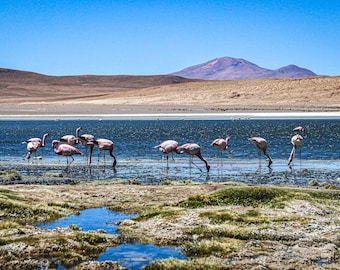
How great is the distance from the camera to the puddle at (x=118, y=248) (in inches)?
347

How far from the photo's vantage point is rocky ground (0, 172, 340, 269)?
8.59 metres

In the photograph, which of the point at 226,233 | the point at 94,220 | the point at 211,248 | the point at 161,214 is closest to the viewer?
the point at 211,248

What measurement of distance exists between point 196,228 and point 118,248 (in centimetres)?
162

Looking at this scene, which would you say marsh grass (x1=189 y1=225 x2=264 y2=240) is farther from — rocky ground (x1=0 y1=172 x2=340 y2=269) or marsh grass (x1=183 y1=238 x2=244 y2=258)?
marsh grass (x1=183 y1=238 x2=244 y2=258)

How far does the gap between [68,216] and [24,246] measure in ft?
10.1

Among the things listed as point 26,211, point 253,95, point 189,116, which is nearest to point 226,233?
point 26,211

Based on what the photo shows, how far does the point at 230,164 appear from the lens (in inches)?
947

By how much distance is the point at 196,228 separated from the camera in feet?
34.1

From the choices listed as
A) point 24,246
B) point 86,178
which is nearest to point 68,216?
point 24,246

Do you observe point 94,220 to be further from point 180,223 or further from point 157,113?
point 157,113

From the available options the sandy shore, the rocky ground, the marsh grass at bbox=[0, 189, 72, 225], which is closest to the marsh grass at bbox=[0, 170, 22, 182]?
the rocky ground

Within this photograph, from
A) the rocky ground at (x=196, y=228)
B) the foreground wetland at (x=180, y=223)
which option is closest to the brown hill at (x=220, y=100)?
the foreground wetland at (x=180, y=223)

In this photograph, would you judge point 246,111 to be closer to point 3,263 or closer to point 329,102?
point 329,102

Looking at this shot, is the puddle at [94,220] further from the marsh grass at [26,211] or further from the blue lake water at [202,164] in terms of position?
the blue lake water at [202,164]
